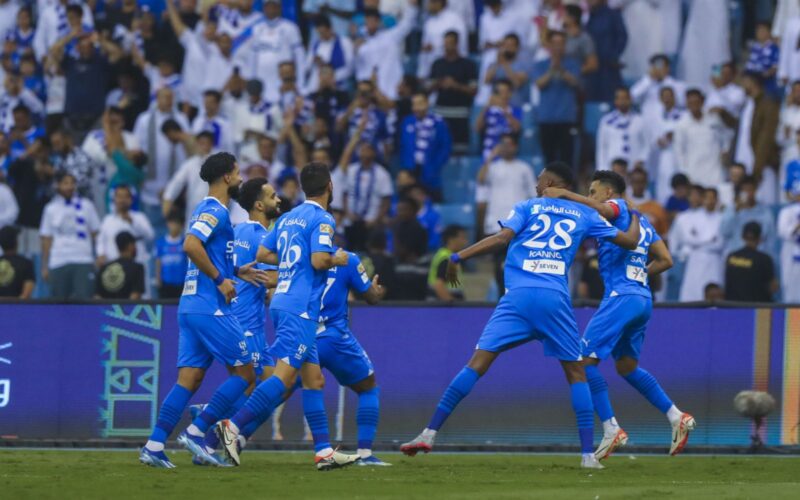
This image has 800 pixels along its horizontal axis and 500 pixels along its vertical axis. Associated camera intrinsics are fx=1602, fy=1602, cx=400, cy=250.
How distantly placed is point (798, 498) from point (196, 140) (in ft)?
42.0

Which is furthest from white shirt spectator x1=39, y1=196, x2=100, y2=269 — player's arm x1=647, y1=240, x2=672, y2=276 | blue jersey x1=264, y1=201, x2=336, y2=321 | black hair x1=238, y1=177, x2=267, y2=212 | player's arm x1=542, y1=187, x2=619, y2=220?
player's arm x1=542, y1=187, x2=619, y2=220

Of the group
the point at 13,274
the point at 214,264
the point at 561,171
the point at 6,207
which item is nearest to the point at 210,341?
the point at 214,264

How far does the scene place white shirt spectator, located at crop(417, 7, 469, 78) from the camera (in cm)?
2377

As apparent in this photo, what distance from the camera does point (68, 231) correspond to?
68.6ft

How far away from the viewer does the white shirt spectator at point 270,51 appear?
2342cm

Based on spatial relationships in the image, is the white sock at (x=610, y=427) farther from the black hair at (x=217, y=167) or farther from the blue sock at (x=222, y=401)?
the black hair at (x=217, y=167)

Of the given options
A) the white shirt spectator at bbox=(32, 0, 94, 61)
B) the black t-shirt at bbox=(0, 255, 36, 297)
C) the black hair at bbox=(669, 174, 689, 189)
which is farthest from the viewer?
the white shirt spectator at bbox=(32, 0, 94, 61)

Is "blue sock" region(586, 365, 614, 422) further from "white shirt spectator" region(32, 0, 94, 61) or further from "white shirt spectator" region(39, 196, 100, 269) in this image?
"white shirt spectator" region(32, 0, 94, 61)

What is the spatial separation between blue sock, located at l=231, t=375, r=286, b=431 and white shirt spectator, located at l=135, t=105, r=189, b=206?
10532 mm

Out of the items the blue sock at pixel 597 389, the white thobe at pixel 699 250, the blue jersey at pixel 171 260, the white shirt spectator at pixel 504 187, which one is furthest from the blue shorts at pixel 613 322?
the blue jersey at pixel 171 260

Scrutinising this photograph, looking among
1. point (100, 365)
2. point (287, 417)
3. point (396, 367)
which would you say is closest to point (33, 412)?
point (100, 365)

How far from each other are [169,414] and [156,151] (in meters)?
10.2

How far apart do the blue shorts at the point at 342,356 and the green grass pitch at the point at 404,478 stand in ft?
2.77

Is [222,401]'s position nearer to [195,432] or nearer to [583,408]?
[195,432]
